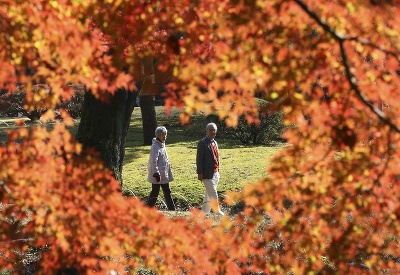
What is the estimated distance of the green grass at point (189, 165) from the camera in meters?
15.2

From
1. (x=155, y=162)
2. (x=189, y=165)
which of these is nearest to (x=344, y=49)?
(x=155, y=162)

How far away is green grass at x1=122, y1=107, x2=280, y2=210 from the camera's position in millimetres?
15226

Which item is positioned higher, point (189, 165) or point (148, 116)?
point (148, 116)

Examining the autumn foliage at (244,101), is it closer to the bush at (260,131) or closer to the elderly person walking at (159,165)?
the elderly person walking at (159,165)

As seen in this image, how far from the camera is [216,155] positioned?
12.2 meters

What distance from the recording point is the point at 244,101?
5016 mm

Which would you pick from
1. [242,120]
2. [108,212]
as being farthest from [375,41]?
[242,120]

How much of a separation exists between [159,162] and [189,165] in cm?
610

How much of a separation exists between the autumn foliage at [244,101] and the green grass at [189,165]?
704 centimetres

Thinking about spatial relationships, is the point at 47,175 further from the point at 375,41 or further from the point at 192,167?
the point at 192,167

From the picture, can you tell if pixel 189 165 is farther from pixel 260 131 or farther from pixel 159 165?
pixel 159 165

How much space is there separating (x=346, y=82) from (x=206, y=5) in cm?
126

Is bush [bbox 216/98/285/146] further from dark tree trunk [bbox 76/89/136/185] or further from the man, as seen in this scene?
dark tree trunk [bbox 76/89/136/185]

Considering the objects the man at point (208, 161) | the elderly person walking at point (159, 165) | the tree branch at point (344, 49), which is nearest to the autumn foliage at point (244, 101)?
the tree branch at point (344, 49)
